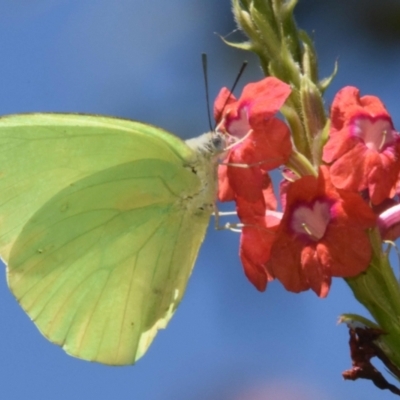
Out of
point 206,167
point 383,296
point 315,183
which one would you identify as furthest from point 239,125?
point 383,296

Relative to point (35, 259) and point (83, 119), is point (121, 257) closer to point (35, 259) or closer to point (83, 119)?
point (35, 259)

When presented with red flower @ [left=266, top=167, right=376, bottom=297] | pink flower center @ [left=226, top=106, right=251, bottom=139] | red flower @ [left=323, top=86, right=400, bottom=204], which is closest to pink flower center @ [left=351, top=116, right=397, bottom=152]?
red flower @ [left=323, top=86, right=400, bottom=204]

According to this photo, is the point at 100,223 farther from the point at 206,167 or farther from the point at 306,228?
the point at 306,228

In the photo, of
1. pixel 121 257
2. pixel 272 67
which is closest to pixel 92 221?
pixel 121 257

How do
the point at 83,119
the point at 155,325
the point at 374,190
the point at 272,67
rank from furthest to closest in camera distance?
the point at 155,325
the point at 83,119
the point at 272,67
the point at 374,190

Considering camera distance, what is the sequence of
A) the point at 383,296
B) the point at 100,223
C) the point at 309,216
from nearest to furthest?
the point at 383,296
the point at 309,216
the point at 100,223
